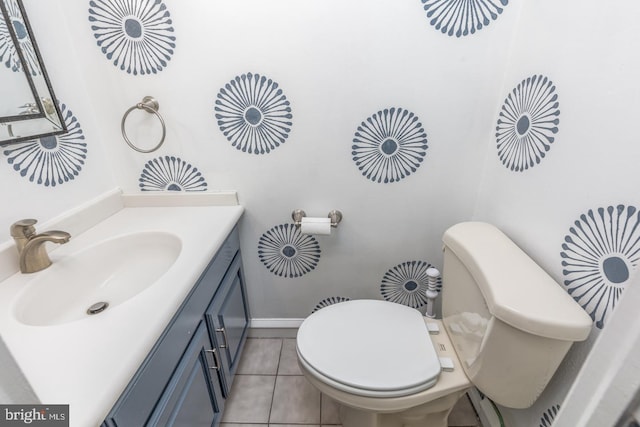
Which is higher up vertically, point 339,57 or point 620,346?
point 339,57

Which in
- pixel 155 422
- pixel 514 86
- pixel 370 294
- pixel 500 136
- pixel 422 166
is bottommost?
pixel 370 294

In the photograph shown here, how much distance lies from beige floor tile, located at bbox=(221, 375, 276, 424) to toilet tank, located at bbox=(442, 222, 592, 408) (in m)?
0.85

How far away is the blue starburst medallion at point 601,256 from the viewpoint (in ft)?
2.08

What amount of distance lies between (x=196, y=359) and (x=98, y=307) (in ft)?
1.04

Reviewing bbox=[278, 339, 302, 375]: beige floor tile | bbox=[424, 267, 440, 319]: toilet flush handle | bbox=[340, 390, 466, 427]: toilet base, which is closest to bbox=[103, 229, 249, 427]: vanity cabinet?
bbox=[278, 339, 302, 375]: beige floor tile

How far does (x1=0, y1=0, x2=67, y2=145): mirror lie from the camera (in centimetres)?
83

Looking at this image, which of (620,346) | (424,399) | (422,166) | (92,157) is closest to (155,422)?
(424,399)

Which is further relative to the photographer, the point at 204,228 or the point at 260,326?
the point at 260,326

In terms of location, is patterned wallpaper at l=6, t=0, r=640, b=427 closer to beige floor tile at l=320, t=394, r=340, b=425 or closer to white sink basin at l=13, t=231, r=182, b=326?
white sink basin at l=13, t=231, r=182, b=326

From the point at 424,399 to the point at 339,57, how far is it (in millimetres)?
1150

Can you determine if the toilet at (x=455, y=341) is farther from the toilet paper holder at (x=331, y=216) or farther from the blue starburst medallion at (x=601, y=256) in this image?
the toilet paper holder at (x=331, y=216)

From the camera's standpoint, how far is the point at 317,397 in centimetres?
131

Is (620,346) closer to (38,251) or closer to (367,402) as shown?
(367,402)

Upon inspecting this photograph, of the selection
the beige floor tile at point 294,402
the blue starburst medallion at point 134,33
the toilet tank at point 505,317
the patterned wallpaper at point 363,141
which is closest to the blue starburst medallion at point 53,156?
the patterned wallpaper at point 363,141
